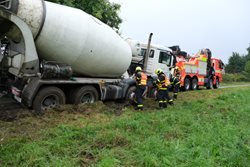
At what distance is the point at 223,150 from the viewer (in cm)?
436

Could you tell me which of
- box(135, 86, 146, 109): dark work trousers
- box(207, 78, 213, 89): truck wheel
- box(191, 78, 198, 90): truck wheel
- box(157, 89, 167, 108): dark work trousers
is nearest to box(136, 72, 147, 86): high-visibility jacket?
box(135, 86, 146, 109): dark work trousers

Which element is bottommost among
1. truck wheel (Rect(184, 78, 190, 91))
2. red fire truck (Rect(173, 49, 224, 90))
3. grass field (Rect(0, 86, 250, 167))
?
grass field (Rect(0, 86, 250, 167))

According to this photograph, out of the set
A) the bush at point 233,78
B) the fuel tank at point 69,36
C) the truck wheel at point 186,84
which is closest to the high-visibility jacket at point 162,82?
the fuel tank at point 69,36

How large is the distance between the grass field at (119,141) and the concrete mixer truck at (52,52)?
2.29 ft

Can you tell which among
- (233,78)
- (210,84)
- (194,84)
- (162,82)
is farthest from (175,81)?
(233,78)

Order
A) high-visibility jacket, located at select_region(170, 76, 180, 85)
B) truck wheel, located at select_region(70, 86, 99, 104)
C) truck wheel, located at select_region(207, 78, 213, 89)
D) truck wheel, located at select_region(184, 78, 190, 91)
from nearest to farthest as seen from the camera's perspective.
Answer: truck wheel, located at select_region(70, 86, 99, 104) < high-visibility jacket, located at select_region(170, 76, 180, 85) < truck wheel, located at select_region(184, 78, 190, 91) < truck wheel, located at select_region(207, 78, 213, 89)

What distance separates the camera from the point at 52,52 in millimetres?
6625

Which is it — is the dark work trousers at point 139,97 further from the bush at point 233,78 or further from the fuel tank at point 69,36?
the bush at point 233,78

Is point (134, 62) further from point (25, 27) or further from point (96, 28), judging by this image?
point (25, 27)

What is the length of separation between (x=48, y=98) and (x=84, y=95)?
1221mm

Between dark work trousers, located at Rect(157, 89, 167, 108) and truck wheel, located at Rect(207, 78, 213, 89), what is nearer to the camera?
dark work trousers, located at Rect(157, 89, 167, 108)

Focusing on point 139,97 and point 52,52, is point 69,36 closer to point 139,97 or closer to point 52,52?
point 52,52

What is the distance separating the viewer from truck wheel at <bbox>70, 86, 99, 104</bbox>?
23.7ft

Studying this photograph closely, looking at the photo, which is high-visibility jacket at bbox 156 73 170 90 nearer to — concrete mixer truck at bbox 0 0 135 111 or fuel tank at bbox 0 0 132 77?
fuel tank at bbox 0 0 132 77
